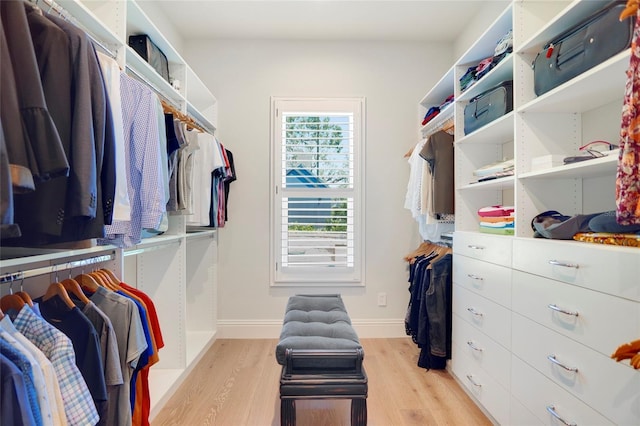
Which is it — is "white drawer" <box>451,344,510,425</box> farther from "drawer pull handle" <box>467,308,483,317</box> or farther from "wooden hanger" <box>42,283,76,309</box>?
"wooden hanger" <box>42,283,76,309</box>

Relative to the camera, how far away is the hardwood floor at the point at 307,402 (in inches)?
71.7

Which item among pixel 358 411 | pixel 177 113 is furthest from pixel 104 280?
pixel 358 411

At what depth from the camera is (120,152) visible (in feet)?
4.05

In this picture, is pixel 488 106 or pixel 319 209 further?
pixel 319 209

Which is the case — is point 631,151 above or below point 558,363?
above

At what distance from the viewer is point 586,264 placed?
1.16m

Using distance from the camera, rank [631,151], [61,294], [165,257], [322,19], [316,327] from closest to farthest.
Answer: [631,151] < [61,294] < [316,327] < [165,257] < [322,19]

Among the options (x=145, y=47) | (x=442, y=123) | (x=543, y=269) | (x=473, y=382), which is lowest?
(x=473, y=382)

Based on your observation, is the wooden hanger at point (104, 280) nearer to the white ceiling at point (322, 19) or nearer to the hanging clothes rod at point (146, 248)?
the hanging clothes rod at point (146, 248)

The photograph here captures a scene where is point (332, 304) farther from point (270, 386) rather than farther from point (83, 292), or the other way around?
point (83, 292)

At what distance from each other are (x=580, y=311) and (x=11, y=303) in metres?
1.96

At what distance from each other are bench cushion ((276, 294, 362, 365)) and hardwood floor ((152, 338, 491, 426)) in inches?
19.9

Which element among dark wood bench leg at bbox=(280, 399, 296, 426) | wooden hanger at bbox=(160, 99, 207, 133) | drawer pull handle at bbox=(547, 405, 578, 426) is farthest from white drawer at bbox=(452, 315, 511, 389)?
wooden hanger at bbox=(160, 99, 207, 133)

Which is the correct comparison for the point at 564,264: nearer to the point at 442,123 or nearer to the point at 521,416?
the point at 521,416
